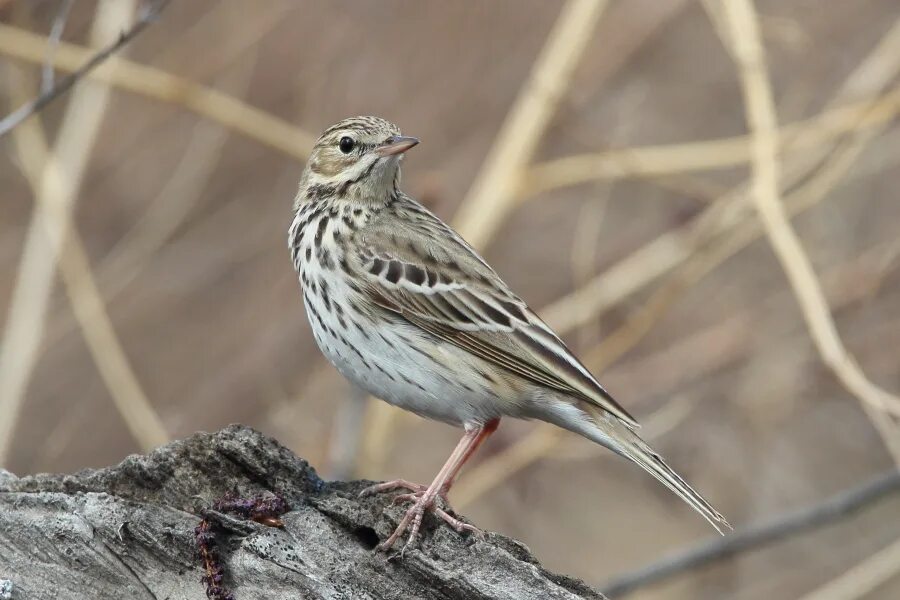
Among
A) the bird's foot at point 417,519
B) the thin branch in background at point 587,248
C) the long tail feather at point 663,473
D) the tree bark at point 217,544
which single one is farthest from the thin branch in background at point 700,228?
the tree bark at point 217,544

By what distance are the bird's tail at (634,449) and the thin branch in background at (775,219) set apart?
3.04 feet

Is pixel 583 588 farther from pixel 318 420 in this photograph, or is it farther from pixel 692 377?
pixel 318 420

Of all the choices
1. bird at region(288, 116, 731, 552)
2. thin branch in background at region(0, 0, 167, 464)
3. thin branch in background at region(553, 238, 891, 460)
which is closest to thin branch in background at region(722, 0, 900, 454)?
bird at region(288, 116, 731, 552)

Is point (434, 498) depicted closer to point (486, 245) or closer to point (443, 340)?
point (443, 340)

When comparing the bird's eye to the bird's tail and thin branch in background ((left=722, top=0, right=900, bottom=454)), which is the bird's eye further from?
thin branch in background ((left=722, top=0, right=900, bottom=454))

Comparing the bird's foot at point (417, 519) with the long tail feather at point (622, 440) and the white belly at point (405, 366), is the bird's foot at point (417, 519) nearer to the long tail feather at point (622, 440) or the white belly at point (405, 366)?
the white belly at point (405, 366)

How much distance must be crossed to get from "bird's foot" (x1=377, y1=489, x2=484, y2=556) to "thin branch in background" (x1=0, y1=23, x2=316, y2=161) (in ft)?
11.1

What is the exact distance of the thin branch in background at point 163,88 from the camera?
700 cm

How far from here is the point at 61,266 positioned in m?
7.66

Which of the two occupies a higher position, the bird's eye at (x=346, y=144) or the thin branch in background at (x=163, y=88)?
the thin branch in background at (x=163, y=88)

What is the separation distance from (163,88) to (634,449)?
3.69m

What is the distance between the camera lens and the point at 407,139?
232 inches

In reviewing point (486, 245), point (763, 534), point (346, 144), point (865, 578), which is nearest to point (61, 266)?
point (346, 144)

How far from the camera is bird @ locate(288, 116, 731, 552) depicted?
5.37 m
